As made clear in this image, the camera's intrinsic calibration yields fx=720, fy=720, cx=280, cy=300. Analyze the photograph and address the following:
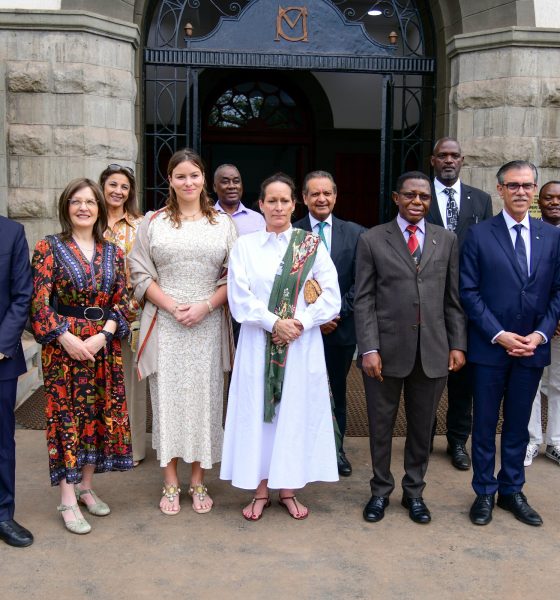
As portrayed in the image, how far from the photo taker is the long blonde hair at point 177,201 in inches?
163

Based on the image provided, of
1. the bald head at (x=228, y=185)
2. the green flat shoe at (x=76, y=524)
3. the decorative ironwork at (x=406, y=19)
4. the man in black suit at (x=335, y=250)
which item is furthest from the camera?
the decorative ironwork at (x=406, y=19)

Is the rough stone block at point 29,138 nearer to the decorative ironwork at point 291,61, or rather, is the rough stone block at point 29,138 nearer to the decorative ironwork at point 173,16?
the decorative ironwork at point 291,61

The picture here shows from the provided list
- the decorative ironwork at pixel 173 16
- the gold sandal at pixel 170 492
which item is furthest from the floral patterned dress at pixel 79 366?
the decorative ironwork at pixel 173 16

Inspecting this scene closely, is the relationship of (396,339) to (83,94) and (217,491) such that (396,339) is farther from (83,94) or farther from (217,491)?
(83,94)

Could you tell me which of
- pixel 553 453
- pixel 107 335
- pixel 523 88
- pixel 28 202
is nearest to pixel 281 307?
pixel 107 335

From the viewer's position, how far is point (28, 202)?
6867mm

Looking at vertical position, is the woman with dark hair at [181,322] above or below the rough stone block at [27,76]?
below

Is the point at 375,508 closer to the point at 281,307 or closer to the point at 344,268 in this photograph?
the point at 281,307

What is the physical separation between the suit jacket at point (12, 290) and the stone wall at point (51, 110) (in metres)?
3.34

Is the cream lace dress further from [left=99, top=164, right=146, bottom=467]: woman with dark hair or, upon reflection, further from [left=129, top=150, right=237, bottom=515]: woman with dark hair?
[left=99, top=164, right=146, bottom=467]: woman with dark hair

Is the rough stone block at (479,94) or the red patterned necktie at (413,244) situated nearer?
the red patterned necktie at (413,244)

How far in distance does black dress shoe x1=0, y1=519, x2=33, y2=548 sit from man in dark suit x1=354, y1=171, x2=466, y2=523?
5.98ft

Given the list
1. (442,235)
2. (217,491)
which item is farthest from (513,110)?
(217,491)

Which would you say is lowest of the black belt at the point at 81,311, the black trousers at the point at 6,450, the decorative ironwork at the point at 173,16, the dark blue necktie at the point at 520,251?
the black trousers at the point at 6,450
